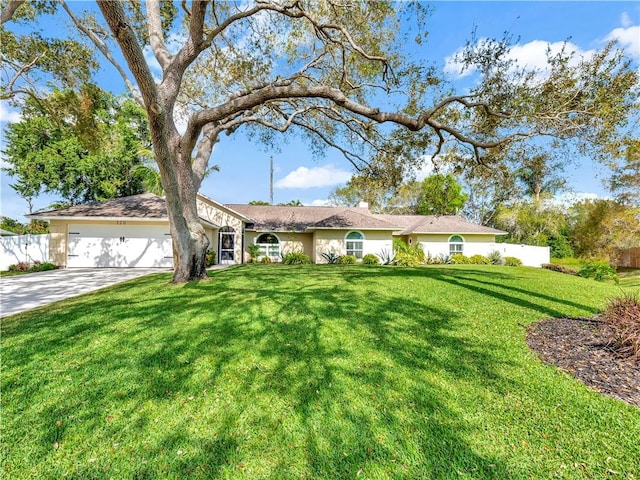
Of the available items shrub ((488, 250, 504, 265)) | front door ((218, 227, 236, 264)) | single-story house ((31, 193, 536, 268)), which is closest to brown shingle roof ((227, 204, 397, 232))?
single-story house ((31, 193, 536, 268))

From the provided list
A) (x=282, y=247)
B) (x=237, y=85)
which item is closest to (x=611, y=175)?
(x=282, y=247)

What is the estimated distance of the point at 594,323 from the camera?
5527 millimetres

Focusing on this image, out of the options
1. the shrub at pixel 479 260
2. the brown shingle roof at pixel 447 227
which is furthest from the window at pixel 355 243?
the shrub at pixel 479 260

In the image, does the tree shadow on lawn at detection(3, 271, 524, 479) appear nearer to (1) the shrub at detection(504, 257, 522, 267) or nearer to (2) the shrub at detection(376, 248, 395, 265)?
(2) the shrub at detection(376, 248, 395, 265)

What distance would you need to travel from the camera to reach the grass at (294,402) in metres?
2.44

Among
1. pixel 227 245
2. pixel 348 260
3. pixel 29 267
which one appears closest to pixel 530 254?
pixel 348 260

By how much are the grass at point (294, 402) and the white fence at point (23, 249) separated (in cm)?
1322

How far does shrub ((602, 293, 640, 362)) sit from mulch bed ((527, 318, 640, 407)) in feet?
0.38

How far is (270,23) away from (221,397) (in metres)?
10.6

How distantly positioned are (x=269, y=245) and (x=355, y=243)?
618 cm

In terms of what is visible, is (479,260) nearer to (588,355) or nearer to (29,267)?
(588,355)

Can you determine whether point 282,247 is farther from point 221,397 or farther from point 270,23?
point 221,397

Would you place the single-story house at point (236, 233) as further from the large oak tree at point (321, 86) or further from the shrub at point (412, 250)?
the large oak tree at point (321, 86)

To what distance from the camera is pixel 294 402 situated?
3.21 meters
